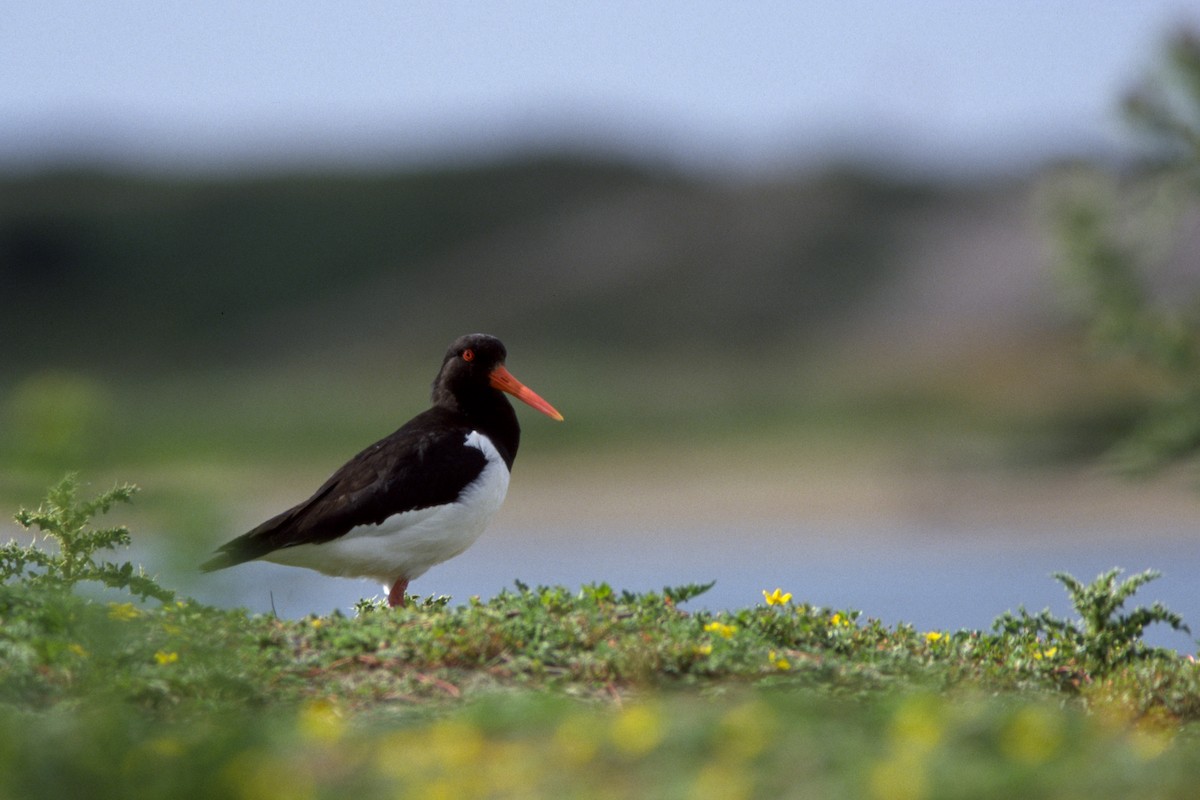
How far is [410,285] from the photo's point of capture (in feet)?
144

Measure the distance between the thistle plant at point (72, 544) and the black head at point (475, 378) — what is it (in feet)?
5.96

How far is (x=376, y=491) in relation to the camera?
648 centimetres

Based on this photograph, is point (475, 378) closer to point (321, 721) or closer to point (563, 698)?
point (563, 698)

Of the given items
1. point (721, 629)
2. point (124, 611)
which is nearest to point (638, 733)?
point (721, 629)

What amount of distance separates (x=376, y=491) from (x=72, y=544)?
127cm

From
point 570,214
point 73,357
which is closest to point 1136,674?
point 73,357

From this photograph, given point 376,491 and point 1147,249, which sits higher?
point 1147,249

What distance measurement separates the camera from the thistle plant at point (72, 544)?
18.1 ft

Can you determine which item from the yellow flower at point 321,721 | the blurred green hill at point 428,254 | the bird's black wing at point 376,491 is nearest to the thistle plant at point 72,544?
the bird's black wing at point 376,491

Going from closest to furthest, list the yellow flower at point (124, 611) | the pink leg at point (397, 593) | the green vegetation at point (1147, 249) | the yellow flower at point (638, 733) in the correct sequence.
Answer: the yellow flower at point (638, 733), the yellow flower at point (124, 611), the pink leg at point (397, 593), the green vegetation at point (1147, 249)

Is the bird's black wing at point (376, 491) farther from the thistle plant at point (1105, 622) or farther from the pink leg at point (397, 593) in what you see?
the thistle plant at point (1105, 622)

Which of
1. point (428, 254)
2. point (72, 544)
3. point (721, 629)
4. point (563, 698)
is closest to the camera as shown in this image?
point (563, 698)

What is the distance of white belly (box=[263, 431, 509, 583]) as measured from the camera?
21.2ft

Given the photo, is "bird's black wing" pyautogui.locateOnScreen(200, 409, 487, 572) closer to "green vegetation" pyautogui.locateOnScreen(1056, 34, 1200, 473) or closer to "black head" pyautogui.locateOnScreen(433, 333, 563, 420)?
"black head" pyautogui.locateOnScreen(433, 333, 563, 420)
